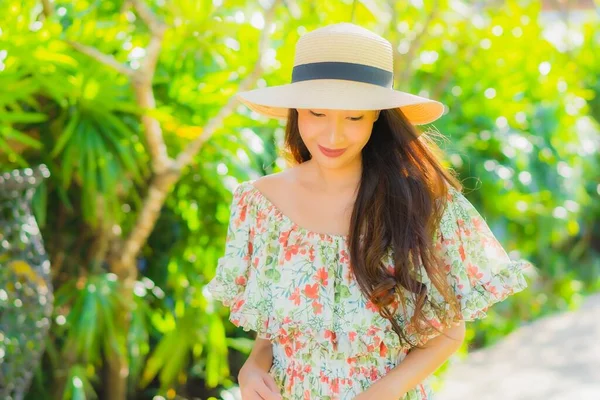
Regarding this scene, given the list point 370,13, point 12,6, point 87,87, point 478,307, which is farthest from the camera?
point 370,13

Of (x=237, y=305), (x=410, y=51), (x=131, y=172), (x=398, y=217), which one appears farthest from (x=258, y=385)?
(x=410, y=51)

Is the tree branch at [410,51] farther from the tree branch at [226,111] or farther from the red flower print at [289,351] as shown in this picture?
the red flower print at [289,351]

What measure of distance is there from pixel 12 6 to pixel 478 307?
6.82ft

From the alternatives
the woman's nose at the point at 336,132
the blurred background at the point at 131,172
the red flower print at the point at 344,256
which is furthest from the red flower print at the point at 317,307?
the blurred background at the point at 131,172

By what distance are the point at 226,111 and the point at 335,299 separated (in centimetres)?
161

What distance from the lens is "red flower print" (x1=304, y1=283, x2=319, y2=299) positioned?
6.42ft

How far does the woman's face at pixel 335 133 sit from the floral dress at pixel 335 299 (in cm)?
18

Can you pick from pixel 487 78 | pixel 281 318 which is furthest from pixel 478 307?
pixel 487 78

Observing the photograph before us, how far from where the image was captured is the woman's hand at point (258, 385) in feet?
6.36

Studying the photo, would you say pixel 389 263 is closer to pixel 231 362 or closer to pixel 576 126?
pixel 231 362

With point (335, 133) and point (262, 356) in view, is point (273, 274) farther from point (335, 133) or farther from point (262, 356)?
point (335, 133)

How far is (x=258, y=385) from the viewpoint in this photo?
1.96m

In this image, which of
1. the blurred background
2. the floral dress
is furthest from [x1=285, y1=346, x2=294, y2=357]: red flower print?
the blurred background

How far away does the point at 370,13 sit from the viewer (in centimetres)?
504
